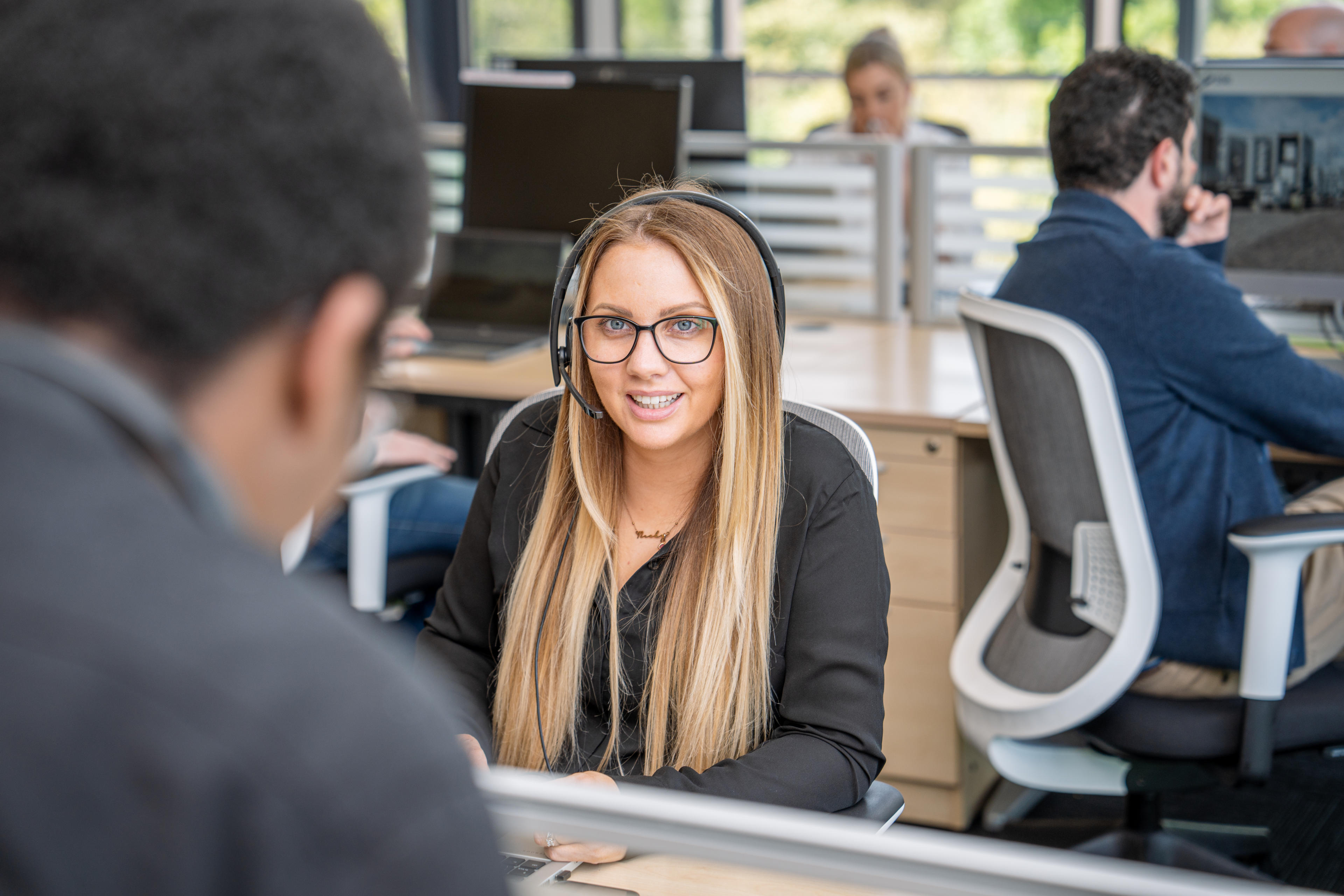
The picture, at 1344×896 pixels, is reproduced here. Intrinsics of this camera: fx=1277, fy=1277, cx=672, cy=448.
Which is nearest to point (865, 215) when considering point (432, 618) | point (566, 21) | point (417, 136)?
point (432, 618)

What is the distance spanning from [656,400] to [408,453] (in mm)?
894

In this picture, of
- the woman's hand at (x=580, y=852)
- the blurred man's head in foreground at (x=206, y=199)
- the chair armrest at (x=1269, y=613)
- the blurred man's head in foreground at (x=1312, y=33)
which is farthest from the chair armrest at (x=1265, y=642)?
the blurred man's head in foreground at (x=1312, y=33)

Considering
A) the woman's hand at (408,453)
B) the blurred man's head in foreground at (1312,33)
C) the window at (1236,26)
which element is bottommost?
the woman's hand at (408,453)

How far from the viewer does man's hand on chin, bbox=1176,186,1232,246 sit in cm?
203

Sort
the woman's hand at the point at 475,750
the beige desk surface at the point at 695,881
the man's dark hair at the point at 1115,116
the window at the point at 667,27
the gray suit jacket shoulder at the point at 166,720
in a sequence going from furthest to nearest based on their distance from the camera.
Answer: the window at the point at 667,27 < the man's dark hair at the point at 1115,116 < the woman's hand at the point at 475,750 < the beige desk surface at the point at 695,881 < the gray suit jacket shoulder at the point at 166,720

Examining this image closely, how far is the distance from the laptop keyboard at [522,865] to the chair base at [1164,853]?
1.18 meters

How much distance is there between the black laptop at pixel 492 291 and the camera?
2.61 metres

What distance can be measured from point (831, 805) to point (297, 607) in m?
0.81

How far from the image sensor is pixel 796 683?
115cm

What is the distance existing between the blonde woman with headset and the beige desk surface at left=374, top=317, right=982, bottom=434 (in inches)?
23.6

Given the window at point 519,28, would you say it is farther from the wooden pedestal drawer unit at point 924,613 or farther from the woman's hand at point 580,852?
the woman's hand at point 580,852

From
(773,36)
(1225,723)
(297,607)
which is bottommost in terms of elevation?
(1225,723)

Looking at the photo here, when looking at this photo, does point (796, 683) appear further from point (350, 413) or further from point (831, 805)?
point (350, 413)

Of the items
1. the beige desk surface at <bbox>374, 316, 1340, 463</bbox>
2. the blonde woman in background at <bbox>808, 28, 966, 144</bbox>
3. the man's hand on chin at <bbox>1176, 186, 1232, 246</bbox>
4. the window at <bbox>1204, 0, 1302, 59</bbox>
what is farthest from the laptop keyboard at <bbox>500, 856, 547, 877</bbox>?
the window at <bbox>1204, 0, 1302, 59</bbox>
